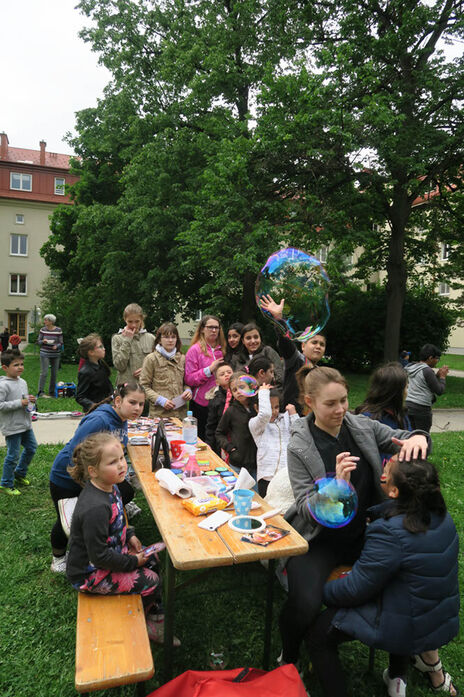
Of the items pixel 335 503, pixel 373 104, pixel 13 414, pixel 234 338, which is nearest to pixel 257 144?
pixel 373 104

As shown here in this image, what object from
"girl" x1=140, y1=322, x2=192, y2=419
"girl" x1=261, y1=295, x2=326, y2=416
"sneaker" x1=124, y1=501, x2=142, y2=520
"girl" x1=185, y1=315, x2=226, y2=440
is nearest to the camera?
"girl" x1=261, y1=295, x2=326, y2=416

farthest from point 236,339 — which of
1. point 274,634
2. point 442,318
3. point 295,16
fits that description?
point 442,318

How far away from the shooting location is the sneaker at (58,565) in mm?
3676

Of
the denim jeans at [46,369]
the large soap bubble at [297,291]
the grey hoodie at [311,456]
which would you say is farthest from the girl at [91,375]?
the denim jeans at [46,369]

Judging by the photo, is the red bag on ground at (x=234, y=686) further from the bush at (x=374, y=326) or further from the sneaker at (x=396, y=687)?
the bush at (x=374, y=326)

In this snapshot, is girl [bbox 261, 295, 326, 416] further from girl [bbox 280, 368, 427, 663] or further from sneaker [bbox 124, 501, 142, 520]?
sneaker [bbox 124, 501, 142, 520]

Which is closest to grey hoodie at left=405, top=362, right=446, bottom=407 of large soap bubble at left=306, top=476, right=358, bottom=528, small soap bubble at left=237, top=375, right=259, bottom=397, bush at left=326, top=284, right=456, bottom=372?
A: small soap bubble at left=237, top=375, right=259, bottom=397

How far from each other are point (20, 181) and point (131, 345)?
40.8 metres

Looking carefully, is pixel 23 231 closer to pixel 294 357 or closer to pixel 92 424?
pixel 294 357

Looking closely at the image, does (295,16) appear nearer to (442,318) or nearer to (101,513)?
(442,318)

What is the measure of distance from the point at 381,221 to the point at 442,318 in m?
5.26

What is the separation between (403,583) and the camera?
217 centimetres

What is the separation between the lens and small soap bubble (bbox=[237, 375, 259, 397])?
12.7 ft

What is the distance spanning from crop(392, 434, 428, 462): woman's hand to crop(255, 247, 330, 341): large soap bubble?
166 cm
